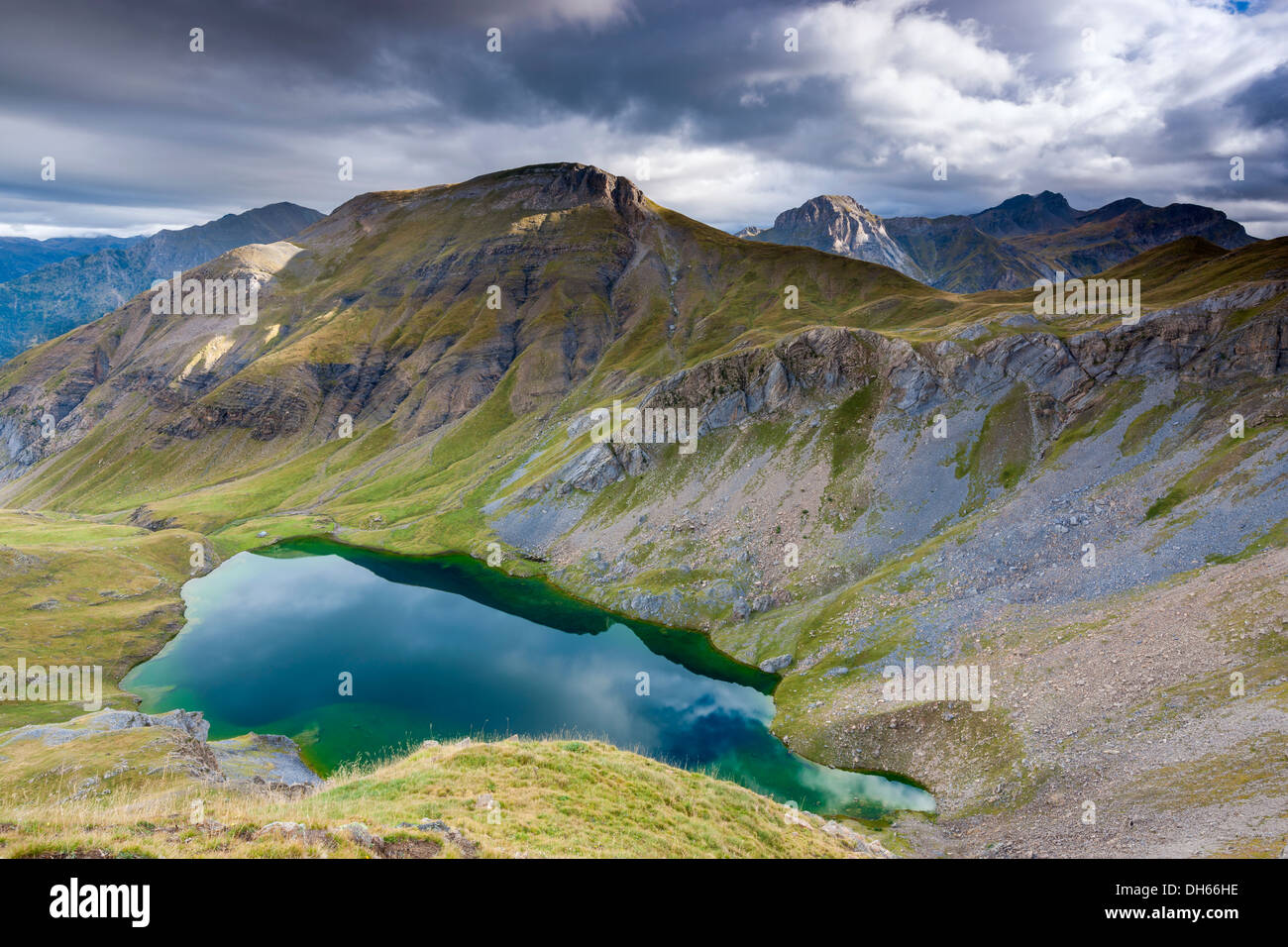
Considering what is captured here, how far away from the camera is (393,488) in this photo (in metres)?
140

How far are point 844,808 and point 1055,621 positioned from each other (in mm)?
24017

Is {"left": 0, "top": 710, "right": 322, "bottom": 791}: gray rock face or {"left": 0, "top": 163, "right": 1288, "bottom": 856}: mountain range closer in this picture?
{"left": 0, "top": 163, "right": 1288, "bottom": 856}: mountain range

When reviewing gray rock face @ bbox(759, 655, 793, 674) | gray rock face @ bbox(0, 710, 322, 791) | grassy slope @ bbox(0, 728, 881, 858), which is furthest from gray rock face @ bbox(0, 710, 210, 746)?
gray rock face @ bbox(759, 655, 793, 674)

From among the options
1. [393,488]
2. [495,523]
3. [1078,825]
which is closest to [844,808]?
[1078,825]

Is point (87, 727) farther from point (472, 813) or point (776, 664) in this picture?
point (776, 664)

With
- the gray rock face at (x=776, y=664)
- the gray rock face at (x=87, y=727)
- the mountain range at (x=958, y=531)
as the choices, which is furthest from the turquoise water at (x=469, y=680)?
the gray rock face at (x=87, y=727)

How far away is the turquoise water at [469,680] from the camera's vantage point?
46.8m

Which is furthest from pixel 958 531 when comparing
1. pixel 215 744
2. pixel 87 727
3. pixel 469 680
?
pixel 87 727

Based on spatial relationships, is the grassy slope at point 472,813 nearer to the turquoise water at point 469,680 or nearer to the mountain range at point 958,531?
the turquoise water at point 469,680

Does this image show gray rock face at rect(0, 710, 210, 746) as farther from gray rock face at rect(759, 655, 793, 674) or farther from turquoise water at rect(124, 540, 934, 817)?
gray rock face at rect(759, 655, 793, 674)

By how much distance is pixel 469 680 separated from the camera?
59.4 metres

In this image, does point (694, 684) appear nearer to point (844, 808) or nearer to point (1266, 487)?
point (844, 808)

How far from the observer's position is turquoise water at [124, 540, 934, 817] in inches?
1841

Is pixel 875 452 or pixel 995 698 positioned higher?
pixel 875 452
